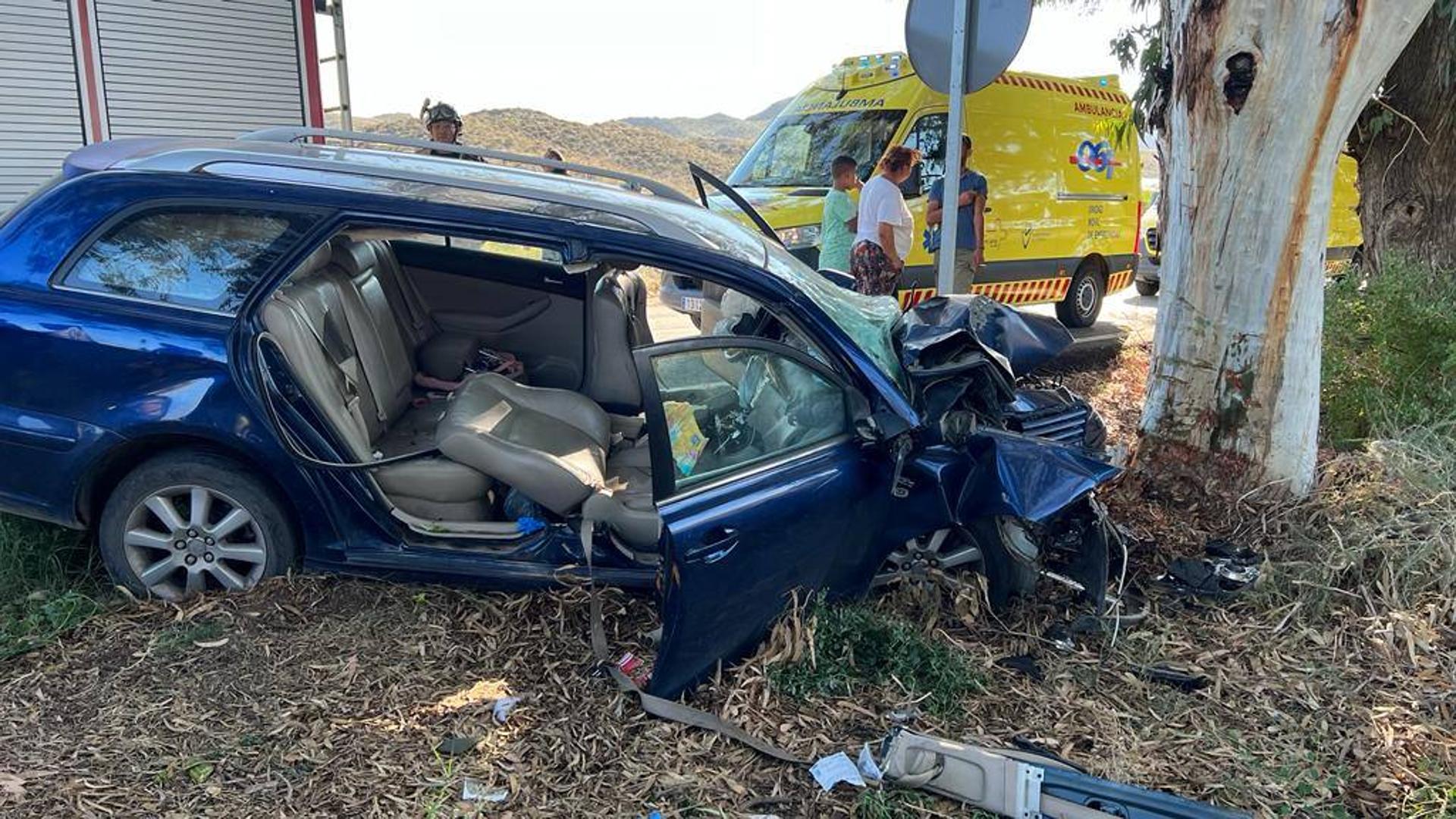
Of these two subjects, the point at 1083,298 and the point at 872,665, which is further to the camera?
the point at 1083,298

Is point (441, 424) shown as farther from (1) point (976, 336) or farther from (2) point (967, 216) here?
(2) point (967, 216)

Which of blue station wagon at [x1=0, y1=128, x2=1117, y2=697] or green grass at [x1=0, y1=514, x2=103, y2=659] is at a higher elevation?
blue station wagon at [x1=0, y1=128, x2=1117, y2=697]

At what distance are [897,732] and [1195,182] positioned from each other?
2.78 m

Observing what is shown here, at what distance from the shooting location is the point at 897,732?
116 inches

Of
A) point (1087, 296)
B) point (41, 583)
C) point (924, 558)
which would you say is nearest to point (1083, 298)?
point (1087, 296)

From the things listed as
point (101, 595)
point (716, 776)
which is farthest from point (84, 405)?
point (716, 776)

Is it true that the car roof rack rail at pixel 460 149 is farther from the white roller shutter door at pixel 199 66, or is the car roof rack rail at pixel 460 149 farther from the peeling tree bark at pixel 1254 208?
the white roller shutter door at pixel 199 66

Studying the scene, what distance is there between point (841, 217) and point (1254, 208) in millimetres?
3905

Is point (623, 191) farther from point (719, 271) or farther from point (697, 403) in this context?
point (697, 403)

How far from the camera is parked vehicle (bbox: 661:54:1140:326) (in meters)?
8.70

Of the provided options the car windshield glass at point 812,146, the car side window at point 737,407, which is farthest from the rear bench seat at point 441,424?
the car windshield glass at point 812,146

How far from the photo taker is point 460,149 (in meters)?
4.07

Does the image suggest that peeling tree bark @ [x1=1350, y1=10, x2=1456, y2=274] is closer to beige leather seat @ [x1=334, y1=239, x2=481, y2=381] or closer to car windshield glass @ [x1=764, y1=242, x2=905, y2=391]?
car windshield glass @ [x1=764, y1=242, x2=905, y2=391]

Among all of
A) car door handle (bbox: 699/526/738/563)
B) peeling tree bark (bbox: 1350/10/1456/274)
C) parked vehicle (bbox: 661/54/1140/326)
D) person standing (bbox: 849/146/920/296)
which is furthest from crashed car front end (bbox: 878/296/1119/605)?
parked vehicle (bbox: 661/54/1140/326)
